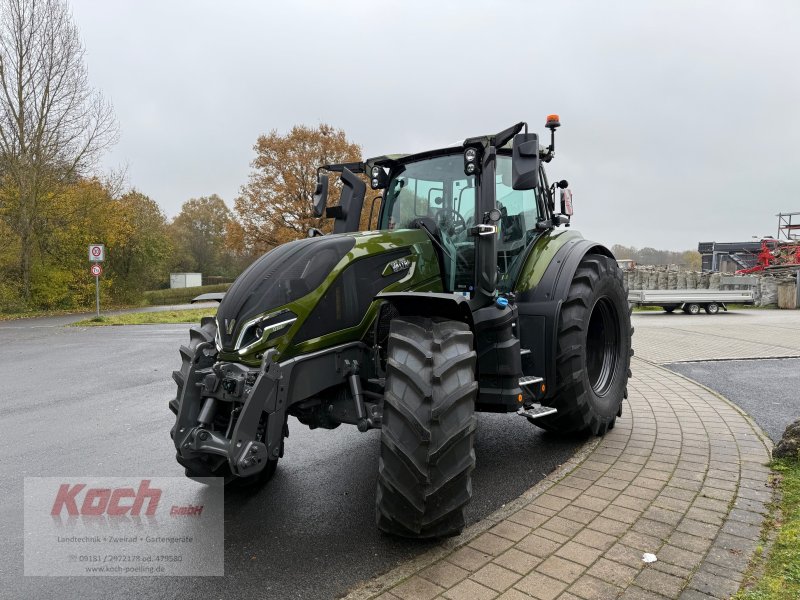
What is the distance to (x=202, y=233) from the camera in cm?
5278

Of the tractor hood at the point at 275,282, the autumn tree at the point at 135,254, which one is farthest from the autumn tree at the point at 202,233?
the tractor hood at the point at 275,282

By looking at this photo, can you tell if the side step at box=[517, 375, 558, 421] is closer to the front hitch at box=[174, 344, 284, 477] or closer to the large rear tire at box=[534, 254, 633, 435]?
the large rear tire at box=[534, 254, 633, 435]

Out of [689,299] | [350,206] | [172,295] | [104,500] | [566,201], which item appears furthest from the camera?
[172,295]

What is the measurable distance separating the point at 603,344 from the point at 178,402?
149 inches

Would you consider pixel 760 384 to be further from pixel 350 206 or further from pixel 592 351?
pixel 350 206

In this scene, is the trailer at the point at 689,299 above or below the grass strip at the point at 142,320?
above

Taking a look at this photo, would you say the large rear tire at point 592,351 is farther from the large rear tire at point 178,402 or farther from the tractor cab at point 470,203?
the large rear tire at point 178,402

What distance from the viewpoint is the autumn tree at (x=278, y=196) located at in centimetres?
2553

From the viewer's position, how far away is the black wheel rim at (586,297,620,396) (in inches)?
189

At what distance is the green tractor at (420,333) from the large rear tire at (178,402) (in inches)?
0.6

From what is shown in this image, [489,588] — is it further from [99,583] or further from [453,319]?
[99,583]

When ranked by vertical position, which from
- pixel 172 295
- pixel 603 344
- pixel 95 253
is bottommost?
pixel 172 295

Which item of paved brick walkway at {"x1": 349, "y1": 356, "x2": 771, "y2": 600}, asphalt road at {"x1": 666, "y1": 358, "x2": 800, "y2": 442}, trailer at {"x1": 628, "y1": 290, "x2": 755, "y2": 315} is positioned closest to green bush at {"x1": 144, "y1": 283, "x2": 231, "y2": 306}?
trailer at {"x1": 628, "y1": 290, "x2": 755, "y2": 315}

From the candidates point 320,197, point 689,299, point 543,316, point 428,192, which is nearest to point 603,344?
point 543,316
